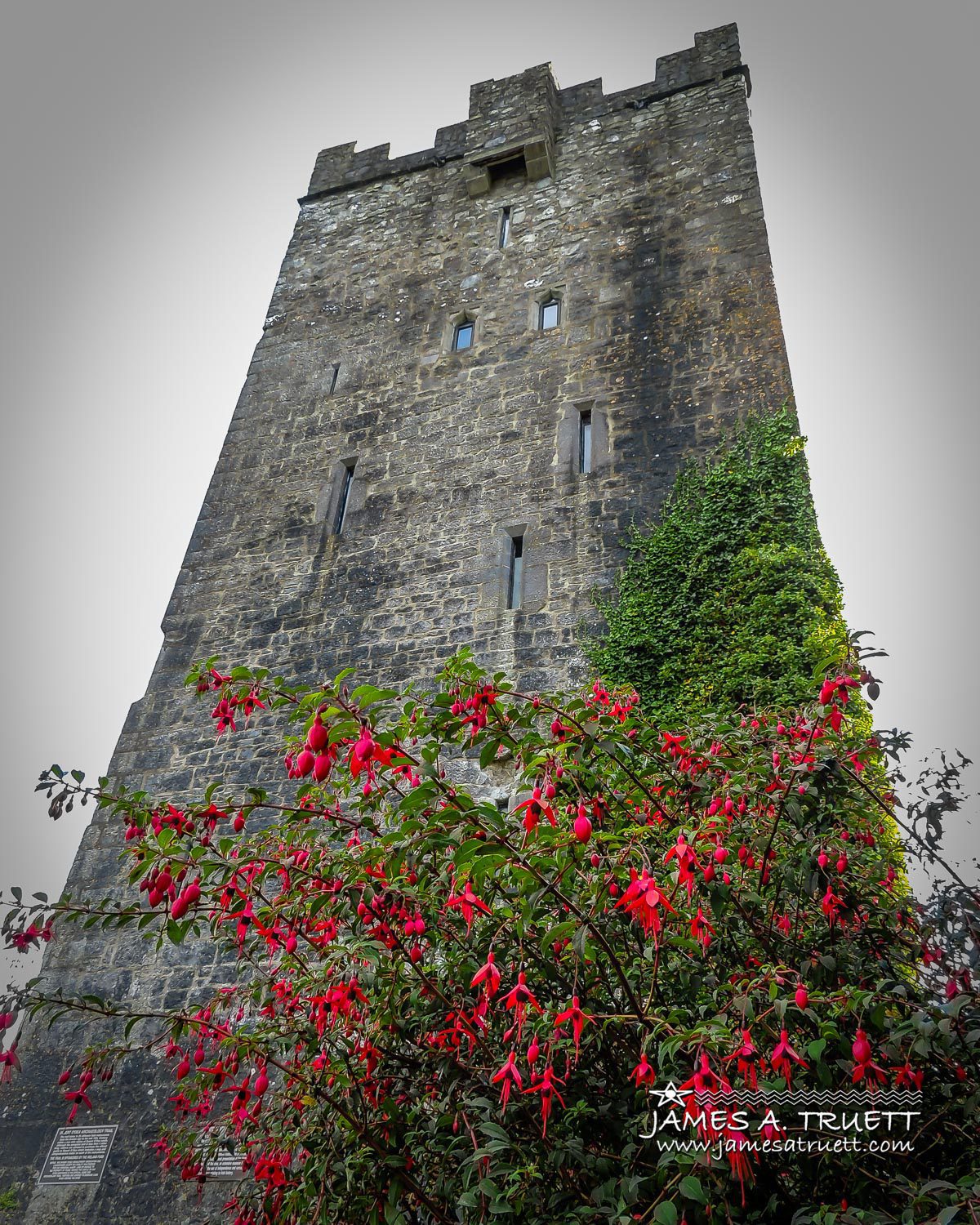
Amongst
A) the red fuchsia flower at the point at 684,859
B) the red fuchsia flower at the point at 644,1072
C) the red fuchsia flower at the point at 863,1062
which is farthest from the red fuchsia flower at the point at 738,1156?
the red fuchsia flower at the point at 684,859

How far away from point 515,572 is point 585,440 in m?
1.53

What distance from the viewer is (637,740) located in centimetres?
336

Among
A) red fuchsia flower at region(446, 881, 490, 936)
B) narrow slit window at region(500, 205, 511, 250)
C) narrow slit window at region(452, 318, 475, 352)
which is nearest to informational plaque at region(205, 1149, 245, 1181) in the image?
red fuchsia flower at region(446, 881, 490, 936)

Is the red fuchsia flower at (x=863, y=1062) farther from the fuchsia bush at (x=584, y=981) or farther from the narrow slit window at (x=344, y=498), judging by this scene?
the narrow slit window at (x=344, y=498)

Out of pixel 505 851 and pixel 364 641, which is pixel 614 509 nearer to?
pixel 364 641

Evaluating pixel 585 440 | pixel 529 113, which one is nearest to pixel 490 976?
pixel 585 440

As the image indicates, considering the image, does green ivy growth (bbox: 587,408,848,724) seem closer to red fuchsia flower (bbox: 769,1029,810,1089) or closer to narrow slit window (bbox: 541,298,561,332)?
narrow slit window (bbox: 541,298,561,332)

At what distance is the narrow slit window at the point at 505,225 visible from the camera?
10734 millimetres

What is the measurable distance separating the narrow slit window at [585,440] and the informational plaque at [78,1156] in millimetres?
6355

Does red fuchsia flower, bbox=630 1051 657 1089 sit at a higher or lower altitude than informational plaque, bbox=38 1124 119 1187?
lower

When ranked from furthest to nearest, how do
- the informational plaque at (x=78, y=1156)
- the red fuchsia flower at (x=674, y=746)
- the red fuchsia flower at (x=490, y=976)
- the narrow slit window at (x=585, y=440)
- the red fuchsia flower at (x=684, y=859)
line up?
1. the narrow slit window at (x=585, y=440)
2. the informational plaque at (x=78, y=1156)
3. the red fuchsia flower at (x=674, y=746)
4. the red fuchsia flower at (x=490, y=976)
5. the red fuchsia flower at (x=684, y=859)

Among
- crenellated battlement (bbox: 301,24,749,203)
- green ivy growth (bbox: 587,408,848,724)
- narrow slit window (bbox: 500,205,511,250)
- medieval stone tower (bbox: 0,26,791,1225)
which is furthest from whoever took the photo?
crenellated battlement (bbox: 301,24,749,203)

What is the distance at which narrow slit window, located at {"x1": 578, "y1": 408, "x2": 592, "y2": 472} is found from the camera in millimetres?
8359

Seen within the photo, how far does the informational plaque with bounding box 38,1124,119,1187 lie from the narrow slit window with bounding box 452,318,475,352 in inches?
306
